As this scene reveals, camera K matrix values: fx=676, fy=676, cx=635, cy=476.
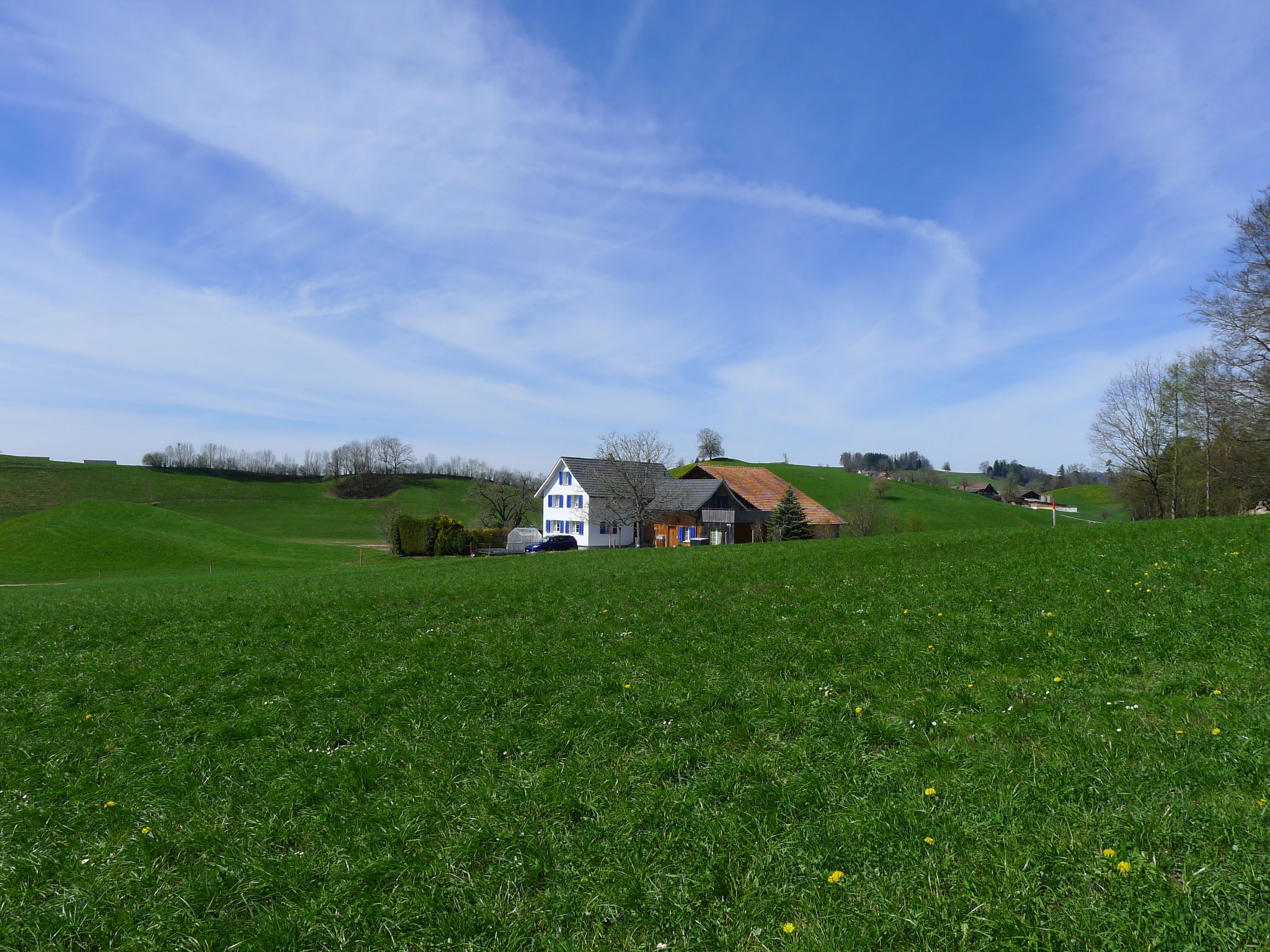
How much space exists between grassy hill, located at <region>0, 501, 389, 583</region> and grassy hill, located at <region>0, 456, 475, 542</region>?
26261mm

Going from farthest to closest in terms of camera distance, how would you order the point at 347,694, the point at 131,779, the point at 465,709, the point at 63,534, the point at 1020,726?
the point at 63,534
the point at 347,694
the point at 465,709
the point at 131,779
the point at 1020,726

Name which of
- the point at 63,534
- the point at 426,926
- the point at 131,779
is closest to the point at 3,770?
the point at 131,779

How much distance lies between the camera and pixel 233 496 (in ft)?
409

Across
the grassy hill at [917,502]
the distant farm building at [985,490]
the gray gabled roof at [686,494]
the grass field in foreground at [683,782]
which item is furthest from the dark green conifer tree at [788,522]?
the distant farm building at [985,490]

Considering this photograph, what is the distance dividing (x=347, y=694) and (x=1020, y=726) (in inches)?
321

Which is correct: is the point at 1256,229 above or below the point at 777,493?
above

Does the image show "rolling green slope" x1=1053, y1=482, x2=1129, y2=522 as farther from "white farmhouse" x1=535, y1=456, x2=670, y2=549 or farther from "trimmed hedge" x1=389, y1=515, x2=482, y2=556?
"trimmed hedge" x1=389, y1=515, x2=482, y2=556

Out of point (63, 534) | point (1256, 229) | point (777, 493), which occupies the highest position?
point (1256, 229)

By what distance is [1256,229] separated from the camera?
30109mm

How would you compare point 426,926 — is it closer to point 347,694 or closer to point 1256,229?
point 347,694

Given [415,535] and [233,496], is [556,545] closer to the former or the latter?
[415,535]

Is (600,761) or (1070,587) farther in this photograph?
(1070,587)

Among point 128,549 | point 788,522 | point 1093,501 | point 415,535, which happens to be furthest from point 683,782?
point 1093,501

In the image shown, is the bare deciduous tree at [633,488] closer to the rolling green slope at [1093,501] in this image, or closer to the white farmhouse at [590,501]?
the white farmhouse at [590,501]
